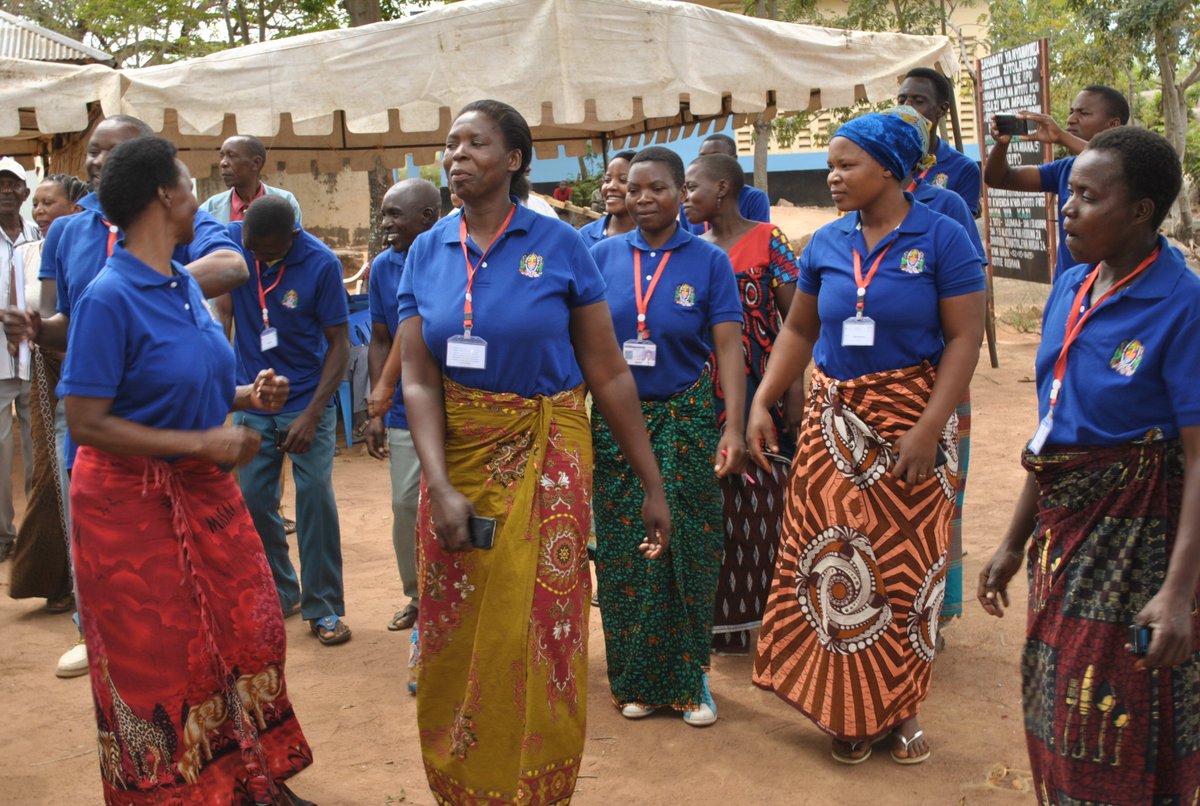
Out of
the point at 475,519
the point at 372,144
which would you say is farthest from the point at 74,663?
the point at 372,144

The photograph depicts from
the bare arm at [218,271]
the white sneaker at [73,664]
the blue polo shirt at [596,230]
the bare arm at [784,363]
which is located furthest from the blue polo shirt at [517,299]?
the white sneaker at [73,664]

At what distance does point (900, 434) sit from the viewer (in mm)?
3812

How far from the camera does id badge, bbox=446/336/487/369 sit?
3.09 meters

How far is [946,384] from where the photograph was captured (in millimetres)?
3752

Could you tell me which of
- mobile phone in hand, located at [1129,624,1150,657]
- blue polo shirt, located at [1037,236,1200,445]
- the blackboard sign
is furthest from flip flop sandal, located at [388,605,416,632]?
the blackboard sign

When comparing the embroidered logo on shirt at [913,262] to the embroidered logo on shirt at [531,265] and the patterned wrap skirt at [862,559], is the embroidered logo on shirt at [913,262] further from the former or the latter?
the embroidered logo on shirt at [531,265]

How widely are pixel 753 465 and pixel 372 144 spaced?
22.4ft

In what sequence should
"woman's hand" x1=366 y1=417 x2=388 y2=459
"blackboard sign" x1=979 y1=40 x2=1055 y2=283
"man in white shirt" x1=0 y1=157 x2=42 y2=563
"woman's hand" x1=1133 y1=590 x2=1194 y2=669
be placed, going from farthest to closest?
"blackboard sign" x1=979 y1=40 x2=1055 y2=283
"man in white shirt" x1=0 y1=157 x2=42 y2=563
"woman's hand" x1=366 y1=417 x2=388 y2=459
"woman's hand" x1=1133 y1=590 x2=1194 y2=669

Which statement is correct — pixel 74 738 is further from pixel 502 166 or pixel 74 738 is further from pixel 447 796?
pixel 502 166

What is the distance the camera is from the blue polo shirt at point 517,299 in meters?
3.11

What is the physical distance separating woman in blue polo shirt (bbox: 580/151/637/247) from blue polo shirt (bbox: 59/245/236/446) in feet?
6.91

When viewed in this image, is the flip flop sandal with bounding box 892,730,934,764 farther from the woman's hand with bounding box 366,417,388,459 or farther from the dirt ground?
the woman's hand with bounding box 366,417,388,459

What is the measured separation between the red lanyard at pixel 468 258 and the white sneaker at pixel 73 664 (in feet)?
10.6

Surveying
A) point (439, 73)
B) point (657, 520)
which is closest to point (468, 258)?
point (657, 520)
